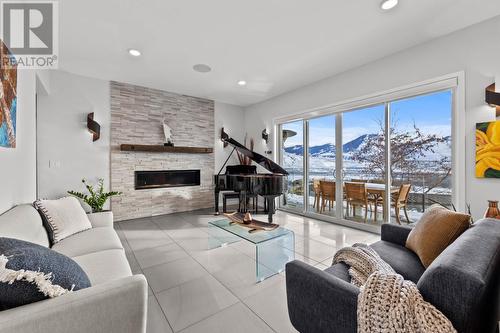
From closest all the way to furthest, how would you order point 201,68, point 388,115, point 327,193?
point 388,115
point 201,68
point 327,193

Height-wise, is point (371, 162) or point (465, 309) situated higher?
point (371, 162)

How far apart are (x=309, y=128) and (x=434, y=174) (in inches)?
94.9

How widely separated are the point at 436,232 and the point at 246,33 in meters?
2.91

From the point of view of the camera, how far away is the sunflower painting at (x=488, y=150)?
2371mm


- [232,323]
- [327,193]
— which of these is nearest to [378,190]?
[327,193]

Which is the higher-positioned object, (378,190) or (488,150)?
(488,150)

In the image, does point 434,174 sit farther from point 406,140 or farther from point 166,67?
point 166,67

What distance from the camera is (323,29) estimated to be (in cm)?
266

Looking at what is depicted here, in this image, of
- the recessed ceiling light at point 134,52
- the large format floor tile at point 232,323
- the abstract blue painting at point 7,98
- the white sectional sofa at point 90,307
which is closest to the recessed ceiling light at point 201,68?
the recessed ceiling light at point 134,52

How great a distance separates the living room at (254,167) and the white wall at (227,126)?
19cm

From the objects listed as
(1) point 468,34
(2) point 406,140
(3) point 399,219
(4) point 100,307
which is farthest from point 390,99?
(4) point 100,307

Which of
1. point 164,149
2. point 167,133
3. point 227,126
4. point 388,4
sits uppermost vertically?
point 388,4

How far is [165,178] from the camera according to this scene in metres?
5.07

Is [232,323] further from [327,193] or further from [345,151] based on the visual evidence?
[345,151]
